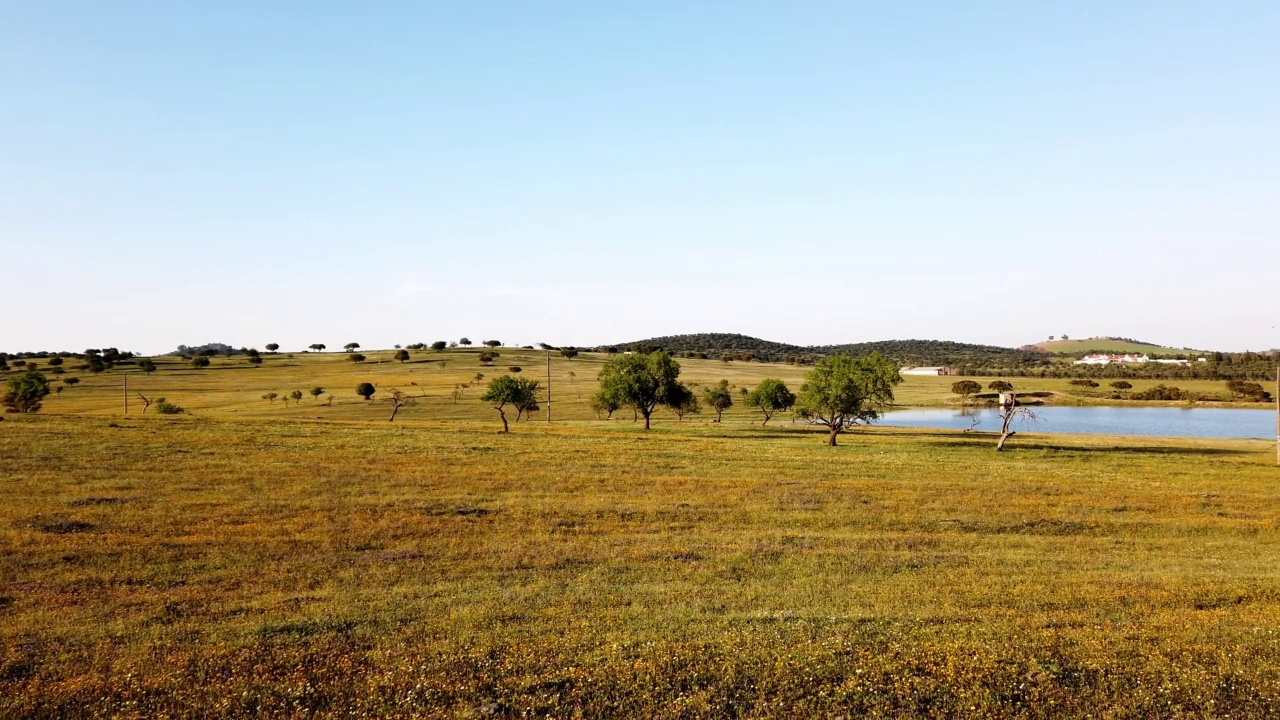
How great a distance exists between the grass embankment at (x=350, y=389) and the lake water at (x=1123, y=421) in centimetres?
1447

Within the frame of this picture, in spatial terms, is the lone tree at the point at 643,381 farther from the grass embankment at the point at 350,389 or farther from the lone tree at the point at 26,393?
the lone tree at the point at 26,393

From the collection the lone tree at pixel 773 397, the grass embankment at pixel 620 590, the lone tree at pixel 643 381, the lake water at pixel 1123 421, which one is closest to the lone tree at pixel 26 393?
the grass embankment at pixel 620 590

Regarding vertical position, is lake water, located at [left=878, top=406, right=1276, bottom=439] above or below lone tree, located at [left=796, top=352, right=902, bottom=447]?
below

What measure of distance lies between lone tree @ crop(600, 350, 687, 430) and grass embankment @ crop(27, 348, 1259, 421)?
31.0 m

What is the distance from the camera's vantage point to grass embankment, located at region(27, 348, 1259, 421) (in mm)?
121750

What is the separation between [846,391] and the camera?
230 ft

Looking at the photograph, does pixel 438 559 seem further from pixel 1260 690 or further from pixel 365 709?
pixel 1260 690

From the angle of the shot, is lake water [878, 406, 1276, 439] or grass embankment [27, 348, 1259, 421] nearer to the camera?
→ lake water [878, 406, 1276, 439]

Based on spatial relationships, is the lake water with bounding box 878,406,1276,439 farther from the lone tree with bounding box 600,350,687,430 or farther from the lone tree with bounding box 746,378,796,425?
the lone tree with bounding box 600,350,687,430

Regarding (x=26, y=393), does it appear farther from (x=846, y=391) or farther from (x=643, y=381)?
(x=846, y=391)

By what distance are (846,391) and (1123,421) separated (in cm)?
8373

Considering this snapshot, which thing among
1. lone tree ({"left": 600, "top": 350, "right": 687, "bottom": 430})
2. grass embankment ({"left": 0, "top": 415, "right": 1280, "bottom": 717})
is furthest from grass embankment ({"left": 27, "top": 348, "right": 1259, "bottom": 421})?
grass embankment ({"left": 0, "top": 415, "right": 1280, "bottom": 717})

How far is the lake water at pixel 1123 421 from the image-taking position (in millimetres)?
105438

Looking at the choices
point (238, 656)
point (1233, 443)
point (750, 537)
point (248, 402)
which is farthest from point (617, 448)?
point (248, 402)
